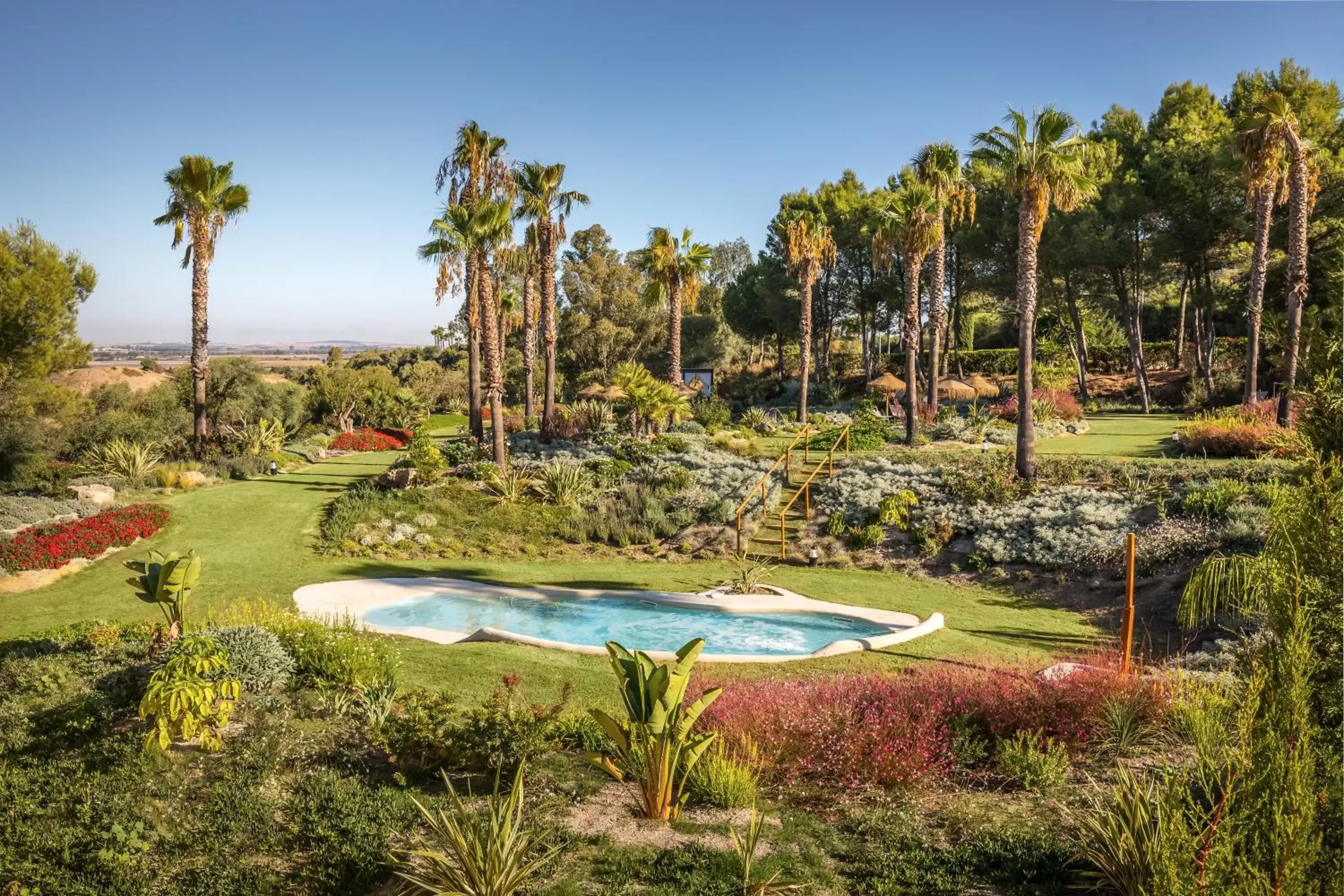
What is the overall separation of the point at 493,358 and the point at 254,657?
16.1m

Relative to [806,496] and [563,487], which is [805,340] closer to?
[806,496]

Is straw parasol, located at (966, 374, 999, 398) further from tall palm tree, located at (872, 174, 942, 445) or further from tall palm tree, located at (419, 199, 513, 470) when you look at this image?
tall palm tree, located at (419, 199, 513, 470)

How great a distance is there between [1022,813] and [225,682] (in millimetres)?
6918

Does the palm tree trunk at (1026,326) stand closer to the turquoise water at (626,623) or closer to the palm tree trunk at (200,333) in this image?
the turquoise water at (626,623)

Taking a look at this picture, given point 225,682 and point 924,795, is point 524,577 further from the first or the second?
point 924,795

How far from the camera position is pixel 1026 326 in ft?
65.0

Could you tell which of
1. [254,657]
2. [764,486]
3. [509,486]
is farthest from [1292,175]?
[254,657]

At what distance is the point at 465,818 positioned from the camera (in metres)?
5.46

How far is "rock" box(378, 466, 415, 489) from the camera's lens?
2222 centimetres

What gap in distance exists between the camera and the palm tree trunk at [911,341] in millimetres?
26641

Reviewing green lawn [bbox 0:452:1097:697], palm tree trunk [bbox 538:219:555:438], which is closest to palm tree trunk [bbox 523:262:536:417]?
palm tree trunk [bbox 538:219:555:438]

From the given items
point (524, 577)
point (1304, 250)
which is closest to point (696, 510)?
point (524, 577)

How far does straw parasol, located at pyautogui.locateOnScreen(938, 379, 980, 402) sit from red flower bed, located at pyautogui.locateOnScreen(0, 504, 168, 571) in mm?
30214

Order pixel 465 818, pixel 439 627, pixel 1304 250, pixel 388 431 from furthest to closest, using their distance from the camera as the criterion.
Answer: pixel 388 431 → pixel 1304 250 → pixel 439 627 → pixel 465 818
